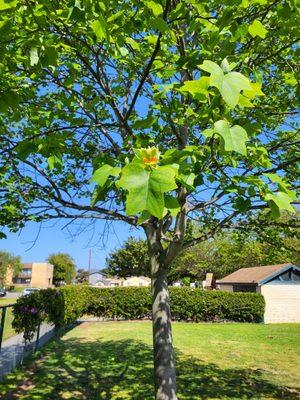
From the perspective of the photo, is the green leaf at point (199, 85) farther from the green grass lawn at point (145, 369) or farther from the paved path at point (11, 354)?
the paved path at point (11, 354)

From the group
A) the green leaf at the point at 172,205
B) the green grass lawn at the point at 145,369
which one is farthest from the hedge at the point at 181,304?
the green leaf at the point at 172,205

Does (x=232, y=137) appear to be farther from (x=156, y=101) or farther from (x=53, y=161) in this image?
(x=156, y=101)

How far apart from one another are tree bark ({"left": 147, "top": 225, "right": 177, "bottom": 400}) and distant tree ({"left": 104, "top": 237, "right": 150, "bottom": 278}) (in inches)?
Answer: 1804

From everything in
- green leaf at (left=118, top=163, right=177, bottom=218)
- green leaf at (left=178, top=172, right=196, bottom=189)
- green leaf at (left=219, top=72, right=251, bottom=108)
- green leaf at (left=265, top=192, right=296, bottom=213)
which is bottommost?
green leaf at (left=118, top=163, right=177, bottom=218)

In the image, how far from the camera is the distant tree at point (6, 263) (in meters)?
74.6

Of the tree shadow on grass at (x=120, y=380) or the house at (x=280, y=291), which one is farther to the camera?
the house at (x=280, y=291)

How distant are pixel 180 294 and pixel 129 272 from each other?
1088 inches

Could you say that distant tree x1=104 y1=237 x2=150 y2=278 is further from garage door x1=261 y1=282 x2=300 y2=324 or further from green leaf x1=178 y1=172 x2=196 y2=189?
green leaf x1=178 y1=172 x2=196 y2=189

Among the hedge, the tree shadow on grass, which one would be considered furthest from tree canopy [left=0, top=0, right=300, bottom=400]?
the hedge

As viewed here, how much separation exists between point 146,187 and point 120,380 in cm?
945

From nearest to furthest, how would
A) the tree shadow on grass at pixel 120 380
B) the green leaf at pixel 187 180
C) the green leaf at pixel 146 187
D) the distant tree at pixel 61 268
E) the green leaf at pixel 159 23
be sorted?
the green leaf at pixel 146 187 → the green leaf at pixel 187 180 → the green leaf at pixel 159 23 → the tree shadow on grass at pixel 120 380 → the distant tree at pixel 61 268

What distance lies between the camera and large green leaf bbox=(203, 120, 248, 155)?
1416mm

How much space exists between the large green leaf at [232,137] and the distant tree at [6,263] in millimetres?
76698

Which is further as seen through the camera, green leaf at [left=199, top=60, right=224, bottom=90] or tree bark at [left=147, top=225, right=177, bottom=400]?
tree bark at [left=147, top=225, right=177, bottom=400]
